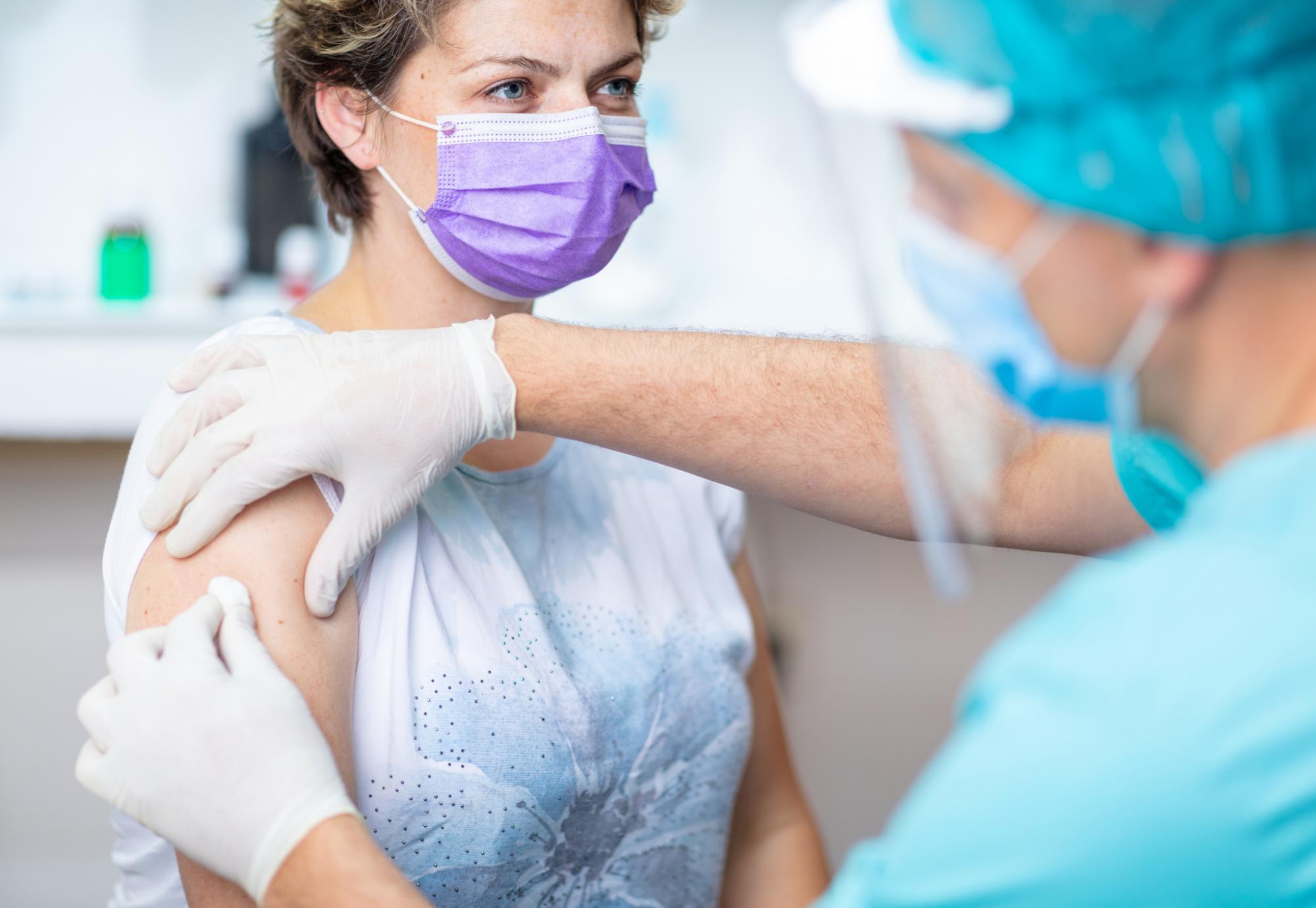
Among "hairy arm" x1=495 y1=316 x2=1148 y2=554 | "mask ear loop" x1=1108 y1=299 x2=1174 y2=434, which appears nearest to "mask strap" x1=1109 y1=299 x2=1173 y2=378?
"mask ear loop" x1=1108 y1=299 x2=1174 y2=434

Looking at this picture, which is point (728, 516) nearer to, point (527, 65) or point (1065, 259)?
point (527, 65)

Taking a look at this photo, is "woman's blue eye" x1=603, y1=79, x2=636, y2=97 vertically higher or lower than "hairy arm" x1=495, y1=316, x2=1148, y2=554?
higher

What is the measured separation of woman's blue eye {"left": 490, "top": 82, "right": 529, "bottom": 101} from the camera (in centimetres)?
122

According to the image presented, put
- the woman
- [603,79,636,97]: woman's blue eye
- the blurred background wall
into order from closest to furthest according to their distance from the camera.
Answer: the woman
[603,79,636,97]: woman's blue eye
the blurred background wall

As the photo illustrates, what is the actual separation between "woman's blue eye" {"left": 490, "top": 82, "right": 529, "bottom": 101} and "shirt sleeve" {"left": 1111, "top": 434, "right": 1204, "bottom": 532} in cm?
67

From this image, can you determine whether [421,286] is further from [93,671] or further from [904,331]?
[93,671]

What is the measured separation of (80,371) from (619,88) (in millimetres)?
1195

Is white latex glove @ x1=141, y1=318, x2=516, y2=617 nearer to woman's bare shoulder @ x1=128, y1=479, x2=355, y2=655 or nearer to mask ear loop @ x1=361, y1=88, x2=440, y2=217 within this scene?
woman's bare shoulder @ x1=128, y1=479, x2=355, y2=655

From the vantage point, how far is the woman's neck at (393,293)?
1.28m

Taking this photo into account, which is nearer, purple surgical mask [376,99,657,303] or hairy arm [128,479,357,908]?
hairy arm [128,479,357,908]

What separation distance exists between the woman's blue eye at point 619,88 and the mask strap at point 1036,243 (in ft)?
2.31

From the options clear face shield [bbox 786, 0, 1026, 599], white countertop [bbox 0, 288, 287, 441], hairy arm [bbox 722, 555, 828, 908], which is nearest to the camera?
clear face shield [bbox 786, 0, 1026, 599]

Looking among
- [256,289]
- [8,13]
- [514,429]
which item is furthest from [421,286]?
[8,13]

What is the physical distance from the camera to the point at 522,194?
1.23 m
